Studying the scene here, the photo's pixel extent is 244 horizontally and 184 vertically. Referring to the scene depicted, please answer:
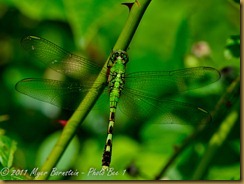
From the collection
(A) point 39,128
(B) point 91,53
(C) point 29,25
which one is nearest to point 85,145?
(A) point 39,128

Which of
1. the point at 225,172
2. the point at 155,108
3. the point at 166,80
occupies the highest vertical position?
the point at 166,80

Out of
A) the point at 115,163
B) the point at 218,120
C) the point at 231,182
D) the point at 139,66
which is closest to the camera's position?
the point at 231,182

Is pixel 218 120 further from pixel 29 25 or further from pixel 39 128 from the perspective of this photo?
pixel 29 25

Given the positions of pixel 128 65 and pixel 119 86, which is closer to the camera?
pixel 119 86

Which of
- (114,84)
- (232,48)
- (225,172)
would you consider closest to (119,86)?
(114,84)

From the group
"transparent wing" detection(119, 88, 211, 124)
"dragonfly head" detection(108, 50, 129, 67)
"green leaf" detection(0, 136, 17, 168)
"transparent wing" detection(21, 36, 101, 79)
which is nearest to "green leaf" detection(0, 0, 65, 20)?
"transparent wing" detection(21, 36, 101, 79)

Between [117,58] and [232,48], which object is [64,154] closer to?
[117,58]

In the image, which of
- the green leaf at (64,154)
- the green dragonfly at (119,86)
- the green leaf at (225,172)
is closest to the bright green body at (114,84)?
the green dragonfly at (119,86)
